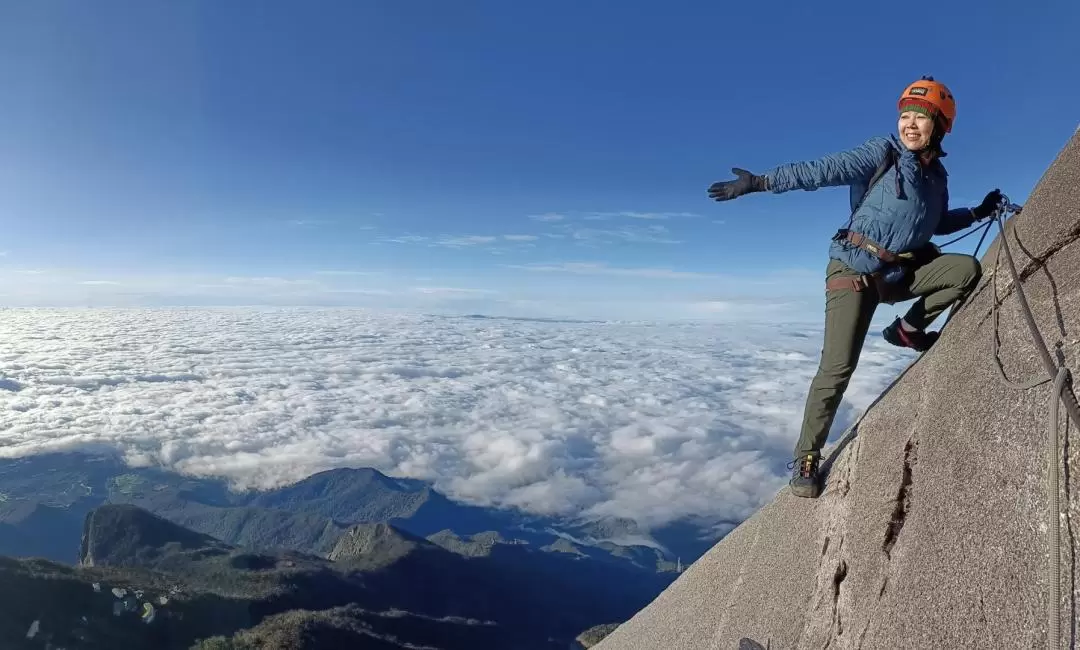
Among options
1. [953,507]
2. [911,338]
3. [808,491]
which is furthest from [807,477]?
[953,507]

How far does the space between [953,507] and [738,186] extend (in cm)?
386

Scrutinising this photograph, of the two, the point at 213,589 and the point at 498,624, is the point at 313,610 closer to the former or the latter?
the point at 213,589

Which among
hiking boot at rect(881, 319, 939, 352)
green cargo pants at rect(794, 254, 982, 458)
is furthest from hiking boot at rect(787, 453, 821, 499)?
hiking boot at rect(881, 319, 939, 352)

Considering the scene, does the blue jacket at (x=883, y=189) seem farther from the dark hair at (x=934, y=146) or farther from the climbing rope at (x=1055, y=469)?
the climbing rope at (x=1055, y=469)

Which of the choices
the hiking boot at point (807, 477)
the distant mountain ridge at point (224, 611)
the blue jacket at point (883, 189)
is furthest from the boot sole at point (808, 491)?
the distant mountain ridge at point (224, 611)

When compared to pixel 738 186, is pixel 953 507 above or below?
below

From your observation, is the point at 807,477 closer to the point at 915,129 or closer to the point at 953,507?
the point at 953,507

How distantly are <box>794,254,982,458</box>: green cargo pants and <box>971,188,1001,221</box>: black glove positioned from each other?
2.76ft

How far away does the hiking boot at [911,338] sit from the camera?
23.2 ft

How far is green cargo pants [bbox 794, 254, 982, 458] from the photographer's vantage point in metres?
6.38

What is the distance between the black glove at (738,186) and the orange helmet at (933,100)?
1.54 meters

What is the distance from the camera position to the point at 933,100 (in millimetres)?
5734

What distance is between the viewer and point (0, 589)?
417 feet

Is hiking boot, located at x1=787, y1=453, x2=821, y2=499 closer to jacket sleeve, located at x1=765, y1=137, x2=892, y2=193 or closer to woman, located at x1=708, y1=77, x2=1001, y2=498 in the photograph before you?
woman, located at x1=708, y1=77, x2=1001, y2=498
